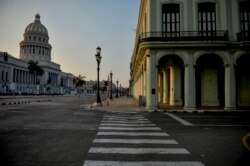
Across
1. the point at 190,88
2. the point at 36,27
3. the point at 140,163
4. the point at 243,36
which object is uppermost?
the point at 36,27

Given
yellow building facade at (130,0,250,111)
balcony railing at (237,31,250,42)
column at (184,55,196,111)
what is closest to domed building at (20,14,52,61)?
yellow building facade at (130,0,250,111)

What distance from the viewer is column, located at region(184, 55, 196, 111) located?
20406mm

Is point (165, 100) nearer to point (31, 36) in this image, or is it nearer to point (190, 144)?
point (190, 144)

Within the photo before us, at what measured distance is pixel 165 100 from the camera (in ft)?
96.2

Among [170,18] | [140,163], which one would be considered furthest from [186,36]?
[140,163]

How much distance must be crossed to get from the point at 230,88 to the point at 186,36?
5773mm

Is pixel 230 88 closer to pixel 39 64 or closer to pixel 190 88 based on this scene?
pixel 190 88

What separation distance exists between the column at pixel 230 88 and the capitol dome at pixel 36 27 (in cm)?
13815

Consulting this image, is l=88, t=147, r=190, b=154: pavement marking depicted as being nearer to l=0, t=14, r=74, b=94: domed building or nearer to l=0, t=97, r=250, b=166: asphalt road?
l=0, t=97, r=250, b=166: asphalt road

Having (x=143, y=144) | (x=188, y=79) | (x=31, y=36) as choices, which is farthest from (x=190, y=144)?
(x=31, y=36)

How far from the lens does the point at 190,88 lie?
20.6 meters

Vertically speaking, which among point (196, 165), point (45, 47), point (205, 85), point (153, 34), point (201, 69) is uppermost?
point (45, 47)

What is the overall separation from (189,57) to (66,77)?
15953cm

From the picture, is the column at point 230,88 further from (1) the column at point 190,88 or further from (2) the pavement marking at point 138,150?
(2) the pavement marking at point 138,150
